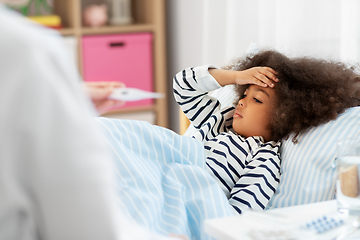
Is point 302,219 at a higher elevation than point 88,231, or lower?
lower

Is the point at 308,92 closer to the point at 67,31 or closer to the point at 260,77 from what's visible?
the point at 260,77

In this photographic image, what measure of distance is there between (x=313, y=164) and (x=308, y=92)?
0.80 ft

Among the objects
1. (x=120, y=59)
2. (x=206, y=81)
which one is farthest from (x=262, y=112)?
(x=120, y=59)

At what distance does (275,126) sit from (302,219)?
57 centimetres

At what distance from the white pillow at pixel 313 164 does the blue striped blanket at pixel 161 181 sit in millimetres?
232

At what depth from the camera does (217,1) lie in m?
2.24

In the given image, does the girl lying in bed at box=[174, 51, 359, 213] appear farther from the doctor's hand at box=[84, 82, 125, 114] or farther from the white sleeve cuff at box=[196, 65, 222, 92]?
the doctor's hand at box=[84, 82, 125, 114]

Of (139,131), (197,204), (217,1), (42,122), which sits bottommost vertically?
(197,204)

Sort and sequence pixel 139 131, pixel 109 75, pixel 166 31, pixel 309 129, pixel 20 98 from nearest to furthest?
pixel 20 98, pixel 139 131, pixel 309 129, pixel 109 75, pixel 166 31

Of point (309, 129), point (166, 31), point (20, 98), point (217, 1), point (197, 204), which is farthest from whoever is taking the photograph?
point (166, 31)

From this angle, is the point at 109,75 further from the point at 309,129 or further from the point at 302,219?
the point at 302,219

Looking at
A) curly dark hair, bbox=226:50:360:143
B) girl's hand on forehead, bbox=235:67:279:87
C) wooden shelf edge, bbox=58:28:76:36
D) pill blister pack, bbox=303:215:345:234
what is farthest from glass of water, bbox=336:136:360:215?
wooden shelf edge, bbox=58:28:76:36

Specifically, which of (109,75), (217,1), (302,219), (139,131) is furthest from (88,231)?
(109,75)

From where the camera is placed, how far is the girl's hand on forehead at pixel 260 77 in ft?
3.99
